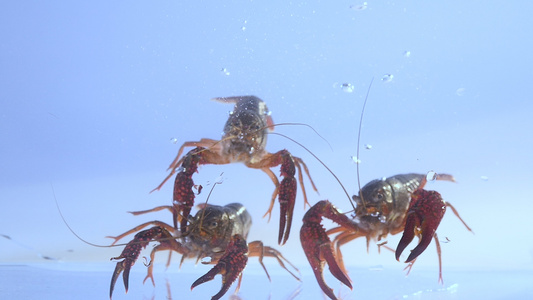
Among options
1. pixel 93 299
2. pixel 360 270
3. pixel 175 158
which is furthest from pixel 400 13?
pixel 93 299

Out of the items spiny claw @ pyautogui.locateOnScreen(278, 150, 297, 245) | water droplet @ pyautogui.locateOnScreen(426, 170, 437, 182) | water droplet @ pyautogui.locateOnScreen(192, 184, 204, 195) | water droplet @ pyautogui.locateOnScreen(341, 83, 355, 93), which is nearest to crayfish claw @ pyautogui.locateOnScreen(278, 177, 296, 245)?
spiny claw @ pyautogui.locateOnScreen(278, 150, 297, 245)

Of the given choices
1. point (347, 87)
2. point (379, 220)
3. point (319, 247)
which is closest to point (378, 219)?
point (379, 220)

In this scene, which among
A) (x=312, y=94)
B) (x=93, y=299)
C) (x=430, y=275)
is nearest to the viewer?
(x=93, y=299)

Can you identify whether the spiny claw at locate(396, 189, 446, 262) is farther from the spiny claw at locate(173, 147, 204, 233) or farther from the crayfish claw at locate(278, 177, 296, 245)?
the spiny claw at locate(173, 147, 204, 233)

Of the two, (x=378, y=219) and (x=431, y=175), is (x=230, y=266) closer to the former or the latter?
(x=378, y=219)

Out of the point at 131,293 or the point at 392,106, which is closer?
the point at 131,293

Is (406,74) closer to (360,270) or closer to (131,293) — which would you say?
(360,270)
